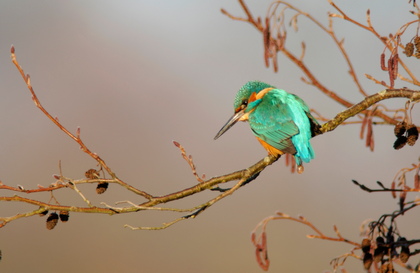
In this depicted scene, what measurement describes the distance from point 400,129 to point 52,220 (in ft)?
3.36

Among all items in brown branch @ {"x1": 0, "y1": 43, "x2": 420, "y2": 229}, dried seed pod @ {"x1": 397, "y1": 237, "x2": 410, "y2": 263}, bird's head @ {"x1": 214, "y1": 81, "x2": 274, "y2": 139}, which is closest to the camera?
brown branch @ {"x1": 0, "y1": 43, "x2": 420, "y2": 229}

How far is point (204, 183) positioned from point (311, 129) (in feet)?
2.31

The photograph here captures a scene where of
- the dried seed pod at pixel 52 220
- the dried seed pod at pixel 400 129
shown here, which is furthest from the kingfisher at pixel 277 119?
the dried seed pod at pixel 52 220

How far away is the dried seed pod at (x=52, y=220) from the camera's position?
1282 millimetres

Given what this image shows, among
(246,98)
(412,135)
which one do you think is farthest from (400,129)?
(246,98)

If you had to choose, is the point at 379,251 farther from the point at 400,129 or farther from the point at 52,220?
the point at 52,220

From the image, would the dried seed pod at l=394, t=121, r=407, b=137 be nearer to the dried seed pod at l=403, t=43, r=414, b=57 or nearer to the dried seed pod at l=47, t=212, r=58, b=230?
the dried seed pod at l=403, t=43, r=414, b=57

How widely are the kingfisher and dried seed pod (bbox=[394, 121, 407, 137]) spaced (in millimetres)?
488

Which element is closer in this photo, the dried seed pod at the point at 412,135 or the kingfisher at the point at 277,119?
the dried seed pod at the point at 412,135

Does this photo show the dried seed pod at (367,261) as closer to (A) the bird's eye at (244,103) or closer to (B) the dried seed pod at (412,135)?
(B) the dried seed pod at (412,135)

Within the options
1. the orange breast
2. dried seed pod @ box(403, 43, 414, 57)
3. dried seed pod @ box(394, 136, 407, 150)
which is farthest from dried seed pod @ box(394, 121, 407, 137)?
the orange breast

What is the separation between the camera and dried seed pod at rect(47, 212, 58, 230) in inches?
50.5

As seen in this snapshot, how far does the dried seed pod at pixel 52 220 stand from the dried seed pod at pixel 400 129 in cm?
101

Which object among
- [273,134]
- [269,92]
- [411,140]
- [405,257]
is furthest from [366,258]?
[269,92]
